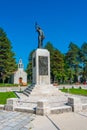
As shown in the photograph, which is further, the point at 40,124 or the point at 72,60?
the point at 72,60

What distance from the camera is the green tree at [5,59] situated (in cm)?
4806

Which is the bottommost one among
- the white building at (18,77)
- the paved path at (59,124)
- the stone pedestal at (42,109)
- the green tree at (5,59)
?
the paved path at (59,124)

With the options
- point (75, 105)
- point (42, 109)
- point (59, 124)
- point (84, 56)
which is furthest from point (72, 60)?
point (59, 124)

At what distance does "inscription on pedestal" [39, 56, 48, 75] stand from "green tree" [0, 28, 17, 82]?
24.8m

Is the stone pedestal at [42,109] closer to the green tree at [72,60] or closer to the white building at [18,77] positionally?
the white building at [18,77]

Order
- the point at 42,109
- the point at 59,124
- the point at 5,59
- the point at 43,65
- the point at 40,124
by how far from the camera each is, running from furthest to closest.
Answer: the point at 5,59
the point at 43,65
the point at 42,109
the point at 40,124
the point at 59,124

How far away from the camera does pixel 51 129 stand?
8289 mm

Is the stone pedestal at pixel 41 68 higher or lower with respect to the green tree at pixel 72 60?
lower

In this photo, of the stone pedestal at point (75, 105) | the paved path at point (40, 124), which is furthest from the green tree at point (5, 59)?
the paved path at point (40, 124)

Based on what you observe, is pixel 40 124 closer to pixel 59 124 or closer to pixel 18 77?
pixel 59 124

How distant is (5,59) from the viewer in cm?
4903

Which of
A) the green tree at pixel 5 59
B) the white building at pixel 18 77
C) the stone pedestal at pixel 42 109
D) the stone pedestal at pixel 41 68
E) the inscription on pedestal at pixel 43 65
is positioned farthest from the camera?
the white building at pixel 18 77

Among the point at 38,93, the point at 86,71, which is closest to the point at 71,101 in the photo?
the point at 38,93

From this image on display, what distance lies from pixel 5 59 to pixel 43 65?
26.5 metres
